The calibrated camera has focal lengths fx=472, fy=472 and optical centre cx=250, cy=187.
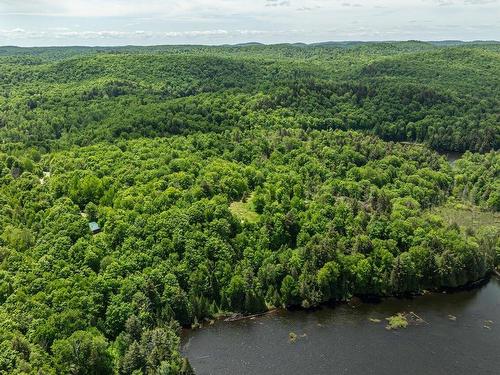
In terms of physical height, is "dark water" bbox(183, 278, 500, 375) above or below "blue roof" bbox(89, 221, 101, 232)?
below

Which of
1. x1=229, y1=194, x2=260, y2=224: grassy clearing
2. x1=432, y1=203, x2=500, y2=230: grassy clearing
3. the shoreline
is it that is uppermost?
x1=229, y1=194, x2=260, y2=224: grassy clearing

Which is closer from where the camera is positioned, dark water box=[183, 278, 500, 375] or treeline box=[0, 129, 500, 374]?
treeline box=[0, 129, 500, 374]

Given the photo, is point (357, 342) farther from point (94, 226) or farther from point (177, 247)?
point (94, 226)

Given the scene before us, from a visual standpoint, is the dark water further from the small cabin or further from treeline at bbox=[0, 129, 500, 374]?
the small cabin

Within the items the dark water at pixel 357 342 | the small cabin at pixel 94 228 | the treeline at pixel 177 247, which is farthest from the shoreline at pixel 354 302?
the small cabin at pixel 94 228

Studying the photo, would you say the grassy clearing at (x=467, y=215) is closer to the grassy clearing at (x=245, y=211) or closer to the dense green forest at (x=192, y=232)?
the dense green forest at (x=192, y=232)

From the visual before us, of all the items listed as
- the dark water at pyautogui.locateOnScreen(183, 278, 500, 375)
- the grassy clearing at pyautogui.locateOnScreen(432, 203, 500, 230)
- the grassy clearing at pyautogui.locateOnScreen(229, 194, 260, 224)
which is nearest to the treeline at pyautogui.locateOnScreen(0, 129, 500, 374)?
the grassy clearing at pyautogui.locateOnScreen(229, 194, 260, 224)
